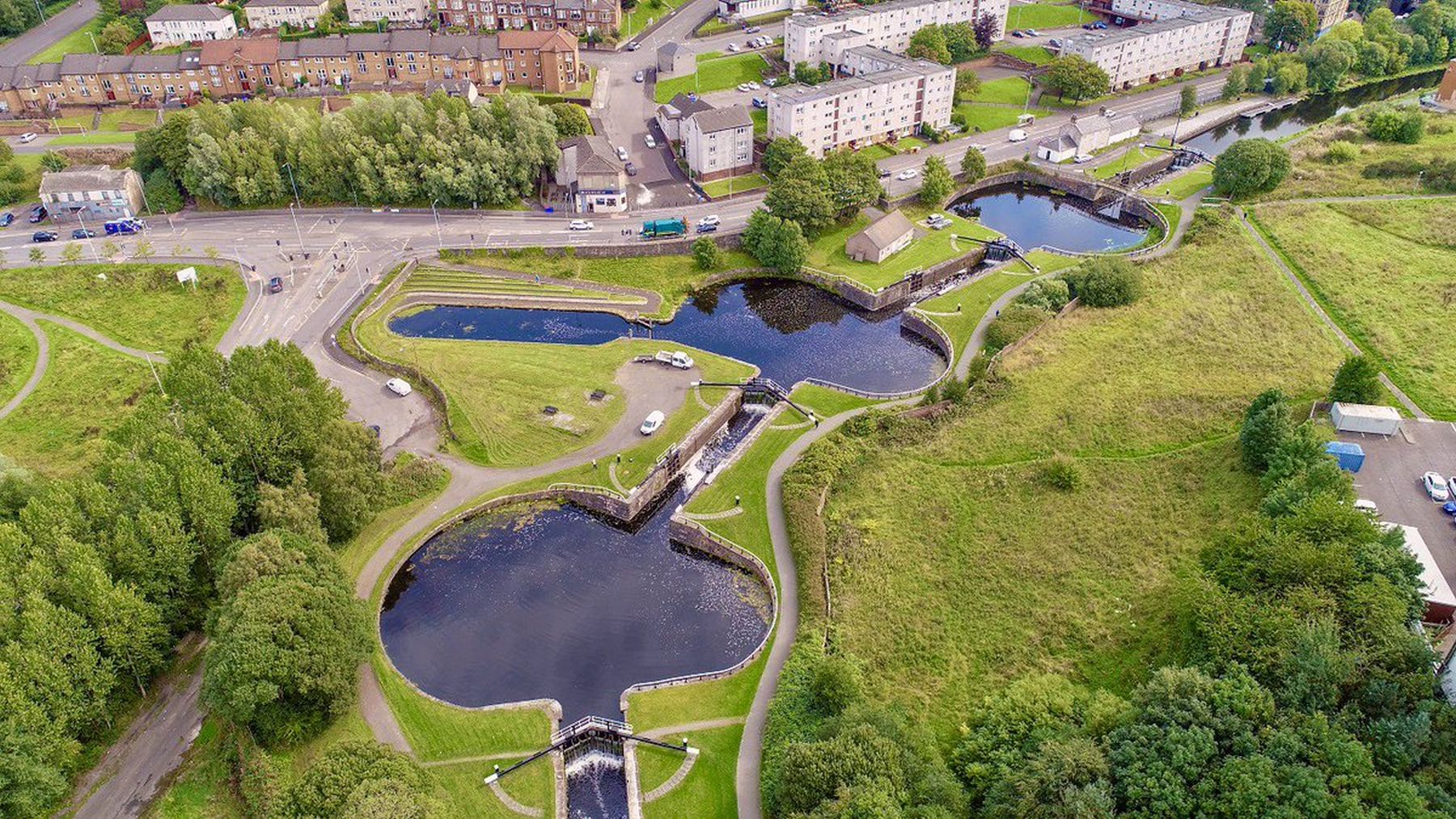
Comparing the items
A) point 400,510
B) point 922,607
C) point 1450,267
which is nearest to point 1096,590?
point 922,607

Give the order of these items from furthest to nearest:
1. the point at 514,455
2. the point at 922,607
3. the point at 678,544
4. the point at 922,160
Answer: the point at 922,160, the point at 514,455, the point at 678,544, the point at 922,607

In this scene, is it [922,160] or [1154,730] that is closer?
[1154,730]

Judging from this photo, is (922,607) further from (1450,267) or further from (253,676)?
(1450,267)

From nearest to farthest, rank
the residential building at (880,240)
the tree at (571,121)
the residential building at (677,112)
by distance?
the residential building at (880,240)
the tree at (571,121)
the residential building at (677,112)


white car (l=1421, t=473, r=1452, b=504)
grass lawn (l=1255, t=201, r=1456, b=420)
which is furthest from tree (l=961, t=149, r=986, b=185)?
white car (l=1421, t=473, r=1452, b=504)

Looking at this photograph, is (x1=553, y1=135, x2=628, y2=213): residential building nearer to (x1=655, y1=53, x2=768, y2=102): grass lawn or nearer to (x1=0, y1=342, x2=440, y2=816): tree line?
(x1=655, y1=53, x2=768, y2=102): grass lawn

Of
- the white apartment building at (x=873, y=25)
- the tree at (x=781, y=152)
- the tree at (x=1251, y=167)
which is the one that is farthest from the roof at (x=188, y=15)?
the tree at (x=1251, y=167)

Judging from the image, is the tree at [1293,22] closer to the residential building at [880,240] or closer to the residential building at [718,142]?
the residential building at [880,240]

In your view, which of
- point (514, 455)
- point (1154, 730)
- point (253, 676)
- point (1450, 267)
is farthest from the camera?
point (1450, 267)
